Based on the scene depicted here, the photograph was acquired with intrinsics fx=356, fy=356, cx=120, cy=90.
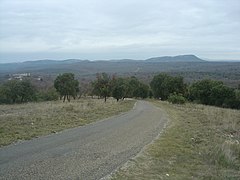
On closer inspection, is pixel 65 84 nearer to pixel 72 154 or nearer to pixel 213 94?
pixel 213 94

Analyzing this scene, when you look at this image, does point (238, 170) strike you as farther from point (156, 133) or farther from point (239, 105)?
point (239, 105)

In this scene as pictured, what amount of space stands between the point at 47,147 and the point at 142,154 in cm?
322

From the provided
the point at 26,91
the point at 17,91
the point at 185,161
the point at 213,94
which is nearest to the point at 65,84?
the point at 26,91

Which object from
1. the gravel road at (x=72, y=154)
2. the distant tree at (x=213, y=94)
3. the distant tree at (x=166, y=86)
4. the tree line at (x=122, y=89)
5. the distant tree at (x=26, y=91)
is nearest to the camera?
the gravel road at (x=72, y=154)

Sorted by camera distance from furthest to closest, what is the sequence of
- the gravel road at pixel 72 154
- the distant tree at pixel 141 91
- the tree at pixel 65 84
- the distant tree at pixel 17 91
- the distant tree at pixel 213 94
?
the distant tree at pixel 141 91 → the distant tree at pixel 17 91 → the tree at pixel 65 84 → the distant tree at pixel 213 94 → the gravel road at pixel 72 154

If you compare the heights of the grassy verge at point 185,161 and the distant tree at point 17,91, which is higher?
the grassy verge at point 185,161

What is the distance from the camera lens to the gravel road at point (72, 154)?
342 inches

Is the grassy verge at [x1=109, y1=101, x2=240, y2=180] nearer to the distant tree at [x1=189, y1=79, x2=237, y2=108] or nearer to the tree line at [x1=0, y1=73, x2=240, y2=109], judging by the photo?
the tree line at [x1=0, y1=73, x2=240, y2=109]

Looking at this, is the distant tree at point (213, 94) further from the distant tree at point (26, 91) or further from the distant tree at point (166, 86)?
the distant tree at point (26, 91)

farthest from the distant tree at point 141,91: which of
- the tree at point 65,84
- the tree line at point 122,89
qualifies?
the tree at point 65,84

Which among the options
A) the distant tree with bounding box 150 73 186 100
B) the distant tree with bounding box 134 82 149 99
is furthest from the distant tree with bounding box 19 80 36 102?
the distant tree with bounding box 150 73 186 100

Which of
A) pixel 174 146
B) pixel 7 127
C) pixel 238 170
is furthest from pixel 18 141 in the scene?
pixel 238 170

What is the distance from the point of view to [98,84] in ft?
222

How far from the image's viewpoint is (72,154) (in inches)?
437
